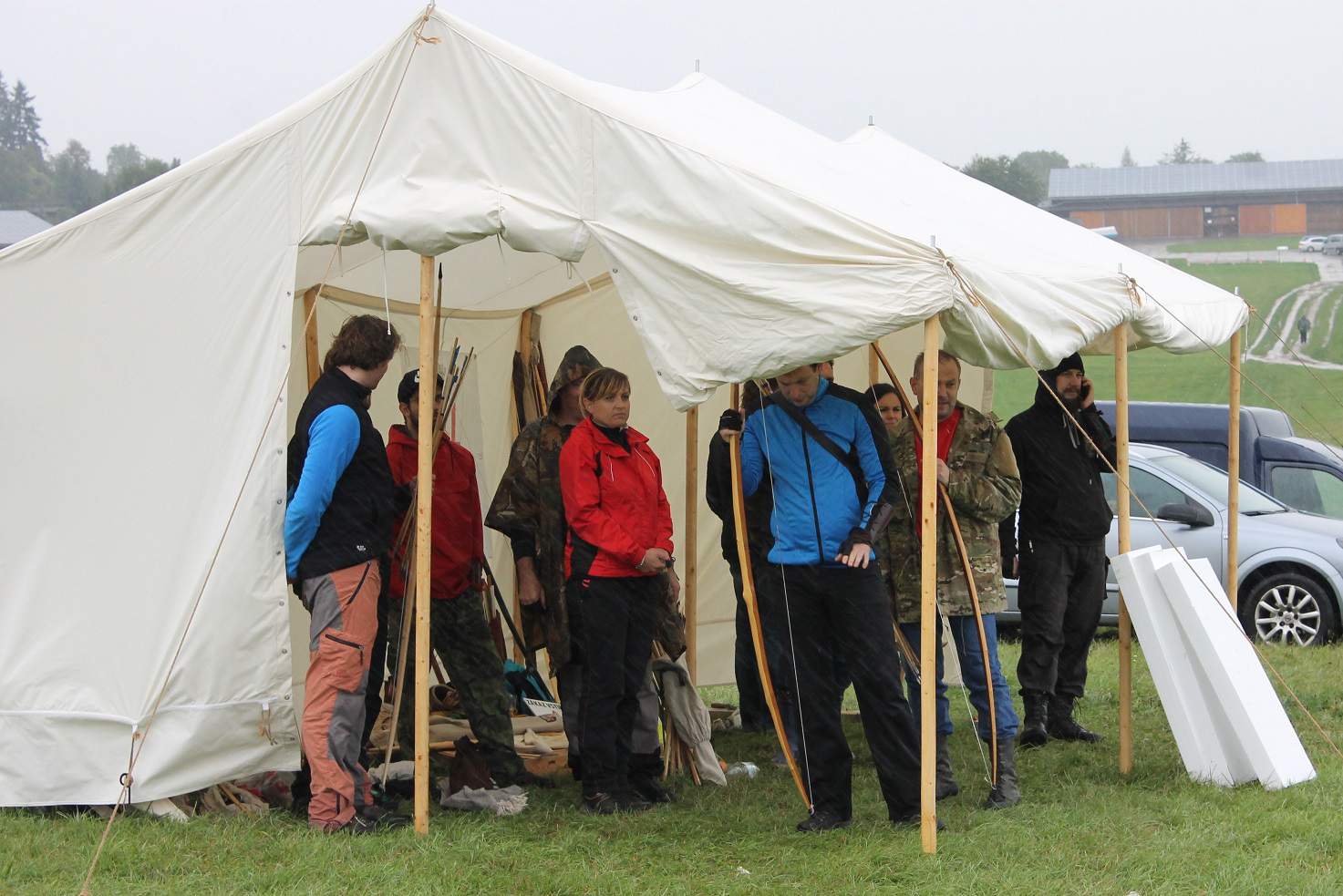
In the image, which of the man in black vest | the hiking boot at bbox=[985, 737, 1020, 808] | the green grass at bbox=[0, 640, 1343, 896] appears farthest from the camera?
the hiking boot at bbox=[985, 737, 1020, 808]

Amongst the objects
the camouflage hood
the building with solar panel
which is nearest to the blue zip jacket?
the camouflage hood

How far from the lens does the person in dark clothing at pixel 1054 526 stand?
6652 millimetres

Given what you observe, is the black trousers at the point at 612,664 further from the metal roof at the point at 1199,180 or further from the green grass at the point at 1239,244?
the metal roof at the point at 1199,180

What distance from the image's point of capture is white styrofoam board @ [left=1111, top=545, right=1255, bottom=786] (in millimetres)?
5613

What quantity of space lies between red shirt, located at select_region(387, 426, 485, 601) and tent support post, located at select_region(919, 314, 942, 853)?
6.24 feet

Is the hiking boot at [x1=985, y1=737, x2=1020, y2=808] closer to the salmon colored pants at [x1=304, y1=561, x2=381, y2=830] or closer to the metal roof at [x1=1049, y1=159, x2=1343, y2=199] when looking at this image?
the salmon colored pants at [x1=304, y1=561, x2=381, y2=830]

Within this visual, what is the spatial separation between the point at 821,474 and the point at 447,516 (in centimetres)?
159

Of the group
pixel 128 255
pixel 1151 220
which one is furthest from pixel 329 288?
pixel 1151 220

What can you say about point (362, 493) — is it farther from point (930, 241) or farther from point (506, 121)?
point (930, 241)

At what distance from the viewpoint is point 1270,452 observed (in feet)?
36.3

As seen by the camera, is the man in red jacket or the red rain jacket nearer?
the red rain jacket

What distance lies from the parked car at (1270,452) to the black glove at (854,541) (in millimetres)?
6450

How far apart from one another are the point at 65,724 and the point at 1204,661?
4.31m

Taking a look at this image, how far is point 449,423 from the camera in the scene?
634cm
